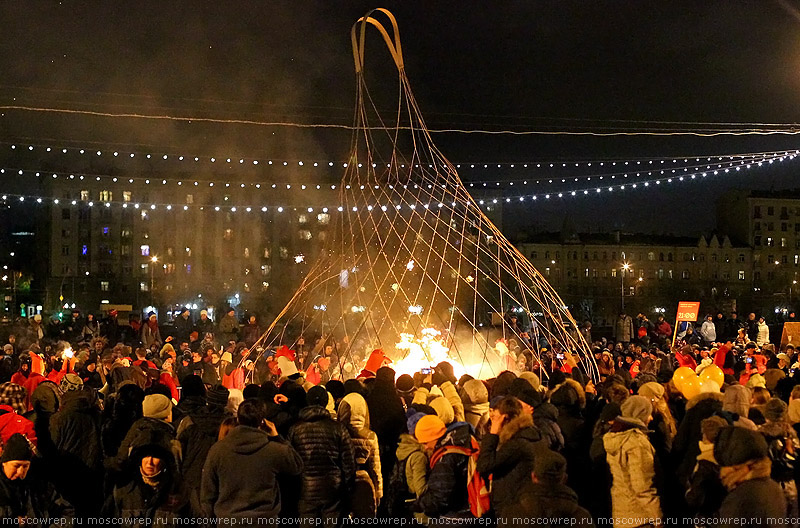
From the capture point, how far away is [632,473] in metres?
5.29

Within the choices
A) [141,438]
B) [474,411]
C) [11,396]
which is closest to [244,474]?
[141,438]

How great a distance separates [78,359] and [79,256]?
58.7 metres

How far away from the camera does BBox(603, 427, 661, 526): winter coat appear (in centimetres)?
528

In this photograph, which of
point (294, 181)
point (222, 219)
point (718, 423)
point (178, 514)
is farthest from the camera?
point (222, 219)

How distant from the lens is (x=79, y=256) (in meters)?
66.7

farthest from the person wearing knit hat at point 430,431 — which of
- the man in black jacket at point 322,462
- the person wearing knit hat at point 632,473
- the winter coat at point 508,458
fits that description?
the person wearing knit hat at point 632,473

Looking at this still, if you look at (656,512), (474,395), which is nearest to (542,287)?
(474,395)

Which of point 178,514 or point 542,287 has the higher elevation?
point 542,287

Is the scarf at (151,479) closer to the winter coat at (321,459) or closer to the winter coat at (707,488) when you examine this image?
the winter coat at (321,459)

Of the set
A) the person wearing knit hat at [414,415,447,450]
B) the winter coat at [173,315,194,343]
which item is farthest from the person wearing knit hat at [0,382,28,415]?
the winter coat at [173,315,194,343]

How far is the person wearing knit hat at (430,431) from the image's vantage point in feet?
16.9

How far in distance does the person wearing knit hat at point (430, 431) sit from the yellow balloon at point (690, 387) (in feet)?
8.75

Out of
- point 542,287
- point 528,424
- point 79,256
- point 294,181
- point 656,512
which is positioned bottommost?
point 656,512

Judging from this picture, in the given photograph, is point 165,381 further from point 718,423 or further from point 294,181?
point 294,181
